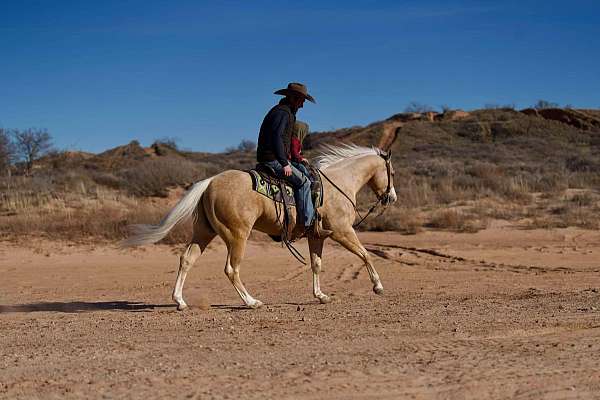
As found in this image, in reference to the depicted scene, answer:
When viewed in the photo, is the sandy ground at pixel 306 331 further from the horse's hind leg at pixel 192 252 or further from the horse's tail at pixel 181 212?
the horse's tail at pixel 181 212

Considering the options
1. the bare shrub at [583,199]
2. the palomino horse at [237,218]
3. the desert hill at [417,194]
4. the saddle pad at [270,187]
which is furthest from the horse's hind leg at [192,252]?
the bare shrub at [583,199]

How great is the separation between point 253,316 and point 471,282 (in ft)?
15.2

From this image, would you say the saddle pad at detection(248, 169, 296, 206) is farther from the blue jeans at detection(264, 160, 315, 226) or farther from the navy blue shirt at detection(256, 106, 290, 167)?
the navy blue shirt at detection(256, 106, 290, 167)

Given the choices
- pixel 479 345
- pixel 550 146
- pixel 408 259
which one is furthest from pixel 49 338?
pixel 550 146

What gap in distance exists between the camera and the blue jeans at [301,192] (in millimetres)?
9461

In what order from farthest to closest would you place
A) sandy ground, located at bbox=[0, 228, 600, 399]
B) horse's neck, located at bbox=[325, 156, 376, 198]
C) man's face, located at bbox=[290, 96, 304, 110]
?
horse's neck, located at bbox=[325, 156, 376, 198] → man's face, located at bbox=[290, 96, 304, 110] → sandy ground, located at bbox=[0, 228, 600, 399]

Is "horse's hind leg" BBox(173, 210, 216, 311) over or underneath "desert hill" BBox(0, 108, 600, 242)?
underneath

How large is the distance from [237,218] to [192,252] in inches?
32.4

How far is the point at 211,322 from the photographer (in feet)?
27.2

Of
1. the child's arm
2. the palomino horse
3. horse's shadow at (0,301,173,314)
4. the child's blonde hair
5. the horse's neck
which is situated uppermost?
the child's blonde hair

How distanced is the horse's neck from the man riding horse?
735 mm

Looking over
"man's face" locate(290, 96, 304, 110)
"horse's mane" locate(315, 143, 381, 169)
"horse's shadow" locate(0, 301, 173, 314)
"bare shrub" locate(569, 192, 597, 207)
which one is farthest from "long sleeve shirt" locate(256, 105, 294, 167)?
"bare shrub" locate(569, 192, 597, 207)

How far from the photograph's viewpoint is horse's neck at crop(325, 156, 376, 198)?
10.2 m

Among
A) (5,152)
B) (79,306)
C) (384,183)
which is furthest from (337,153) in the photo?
(5,152)
